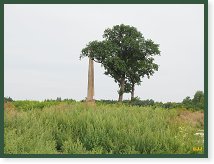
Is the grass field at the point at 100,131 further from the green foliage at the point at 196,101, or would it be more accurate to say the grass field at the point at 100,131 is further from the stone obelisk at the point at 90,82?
the stone obelisk at the point at 90,82

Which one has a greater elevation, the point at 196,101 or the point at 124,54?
the point at 124,54

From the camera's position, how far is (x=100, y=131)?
8.19 meters

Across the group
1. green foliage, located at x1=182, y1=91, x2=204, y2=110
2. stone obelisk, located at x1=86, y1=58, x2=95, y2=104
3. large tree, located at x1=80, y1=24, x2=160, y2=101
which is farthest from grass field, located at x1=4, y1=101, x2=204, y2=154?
large tree, located at x1=80, y1=24, x2=160, y2=101

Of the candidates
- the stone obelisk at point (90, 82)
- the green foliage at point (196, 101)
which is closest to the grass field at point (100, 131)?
the green foliage at point (196, 101)

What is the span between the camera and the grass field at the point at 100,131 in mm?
7871

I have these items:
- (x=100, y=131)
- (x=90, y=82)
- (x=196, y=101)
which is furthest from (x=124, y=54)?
(x=100, y=131)

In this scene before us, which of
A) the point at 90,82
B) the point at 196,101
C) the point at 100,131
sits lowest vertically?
the point at 100,131

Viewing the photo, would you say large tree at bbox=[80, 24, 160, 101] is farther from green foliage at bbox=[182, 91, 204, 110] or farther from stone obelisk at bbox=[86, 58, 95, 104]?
green foliage at bbox=[182, 91, 204, 110]

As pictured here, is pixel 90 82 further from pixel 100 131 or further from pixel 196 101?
pixel 196 101

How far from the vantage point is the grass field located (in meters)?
7.87

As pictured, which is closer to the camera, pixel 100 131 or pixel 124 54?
pixel 100 131

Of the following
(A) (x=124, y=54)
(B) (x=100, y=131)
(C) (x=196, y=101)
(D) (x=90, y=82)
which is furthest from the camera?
(A) (x=124, y=54)

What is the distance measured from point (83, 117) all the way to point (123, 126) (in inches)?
34.1

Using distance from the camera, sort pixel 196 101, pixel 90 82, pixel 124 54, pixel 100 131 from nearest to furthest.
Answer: pixel 100 131
pixel 196 101
pixel 90 82
pixel 124 54
